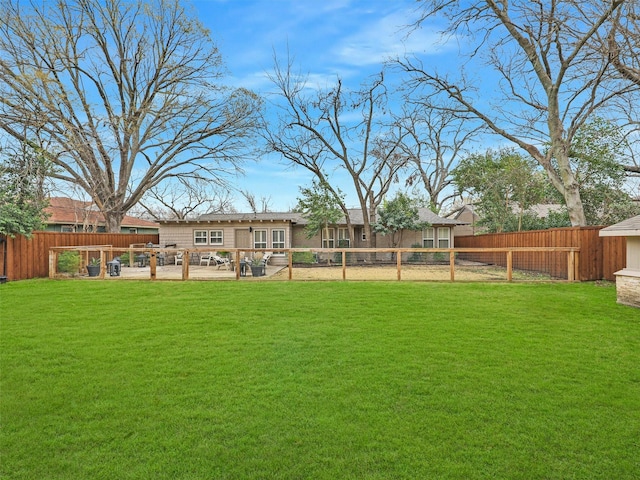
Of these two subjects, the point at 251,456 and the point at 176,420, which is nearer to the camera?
the point at 251,456

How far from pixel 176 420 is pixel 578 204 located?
15.3 meters

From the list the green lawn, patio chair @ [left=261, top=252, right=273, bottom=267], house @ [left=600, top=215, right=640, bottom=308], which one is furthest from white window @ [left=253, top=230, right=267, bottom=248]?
house @ [left=600, top=215, right=640, bottom=308]

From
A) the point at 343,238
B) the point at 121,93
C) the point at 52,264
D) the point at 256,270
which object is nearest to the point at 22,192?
the point at 52,264

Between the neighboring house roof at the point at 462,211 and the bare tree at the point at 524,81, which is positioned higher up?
the bare tree at the point at 524,81

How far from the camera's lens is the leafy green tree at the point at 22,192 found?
10930mm

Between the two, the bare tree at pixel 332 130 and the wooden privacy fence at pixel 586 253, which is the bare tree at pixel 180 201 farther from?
the wooden privacy fence at pixel 586 253

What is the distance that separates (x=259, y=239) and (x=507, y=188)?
14.4 metres

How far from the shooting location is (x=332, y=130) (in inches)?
857

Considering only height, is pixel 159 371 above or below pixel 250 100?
below

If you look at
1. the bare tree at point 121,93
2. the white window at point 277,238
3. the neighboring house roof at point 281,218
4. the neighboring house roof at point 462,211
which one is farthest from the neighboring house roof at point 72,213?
the neighboring house roof at point 462,211

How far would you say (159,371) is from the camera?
13.1 feet

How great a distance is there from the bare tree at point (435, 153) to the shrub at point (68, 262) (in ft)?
73.2

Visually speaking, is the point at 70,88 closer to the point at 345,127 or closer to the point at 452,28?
the point at 345,127

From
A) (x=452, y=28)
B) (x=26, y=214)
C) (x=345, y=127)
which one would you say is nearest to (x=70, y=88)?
(x=26, y=214)
